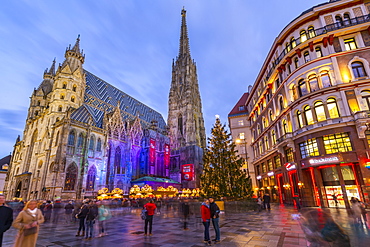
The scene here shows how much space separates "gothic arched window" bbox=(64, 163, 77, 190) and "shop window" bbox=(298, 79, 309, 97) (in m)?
39.6

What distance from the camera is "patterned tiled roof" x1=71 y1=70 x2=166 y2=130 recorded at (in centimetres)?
4562

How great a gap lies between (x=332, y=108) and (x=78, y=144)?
41975 millimetres

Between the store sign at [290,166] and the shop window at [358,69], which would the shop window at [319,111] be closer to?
the shop window at [358,69]

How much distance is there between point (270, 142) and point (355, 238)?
71.3 ft

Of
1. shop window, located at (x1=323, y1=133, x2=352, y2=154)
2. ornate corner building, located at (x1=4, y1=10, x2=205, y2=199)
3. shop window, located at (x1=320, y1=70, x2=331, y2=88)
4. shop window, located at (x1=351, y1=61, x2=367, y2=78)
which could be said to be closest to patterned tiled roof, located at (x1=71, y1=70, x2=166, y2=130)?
ornate corner building, located at (x1=4, y1=10, x2=205, y2=199)

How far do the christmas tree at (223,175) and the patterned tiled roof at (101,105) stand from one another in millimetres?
34919

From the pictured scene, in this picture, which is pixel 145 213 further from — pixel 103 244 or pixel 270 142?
pixel 270 142

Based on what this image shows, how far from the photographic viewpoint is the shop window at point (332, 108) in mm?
18703

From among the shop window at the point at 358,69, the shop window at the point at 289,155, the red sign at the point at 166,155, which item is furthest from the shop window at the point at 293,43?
the red sign at the point at 166,155

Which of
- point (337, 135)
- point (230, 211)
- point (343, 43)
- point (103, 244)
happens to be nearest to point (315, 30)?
point (343, 43)

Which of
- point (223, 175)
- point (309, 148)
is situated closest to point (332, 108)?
point (309, 148)

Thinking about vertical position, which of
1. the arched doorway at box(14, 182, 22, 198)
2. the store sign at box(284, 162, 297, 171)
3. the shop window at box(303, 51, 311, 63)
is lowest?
the arched doorway at box(14, 182, 22, 198)

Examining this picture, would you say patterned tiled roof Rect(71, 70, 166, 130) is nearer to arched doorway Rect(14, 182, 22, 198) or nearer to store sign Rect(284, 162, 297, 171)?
arched doorway Rect(14, 182, 22, 198)

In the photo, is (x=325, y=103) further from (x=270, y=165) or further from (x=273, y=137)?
(x=270, y=165)
